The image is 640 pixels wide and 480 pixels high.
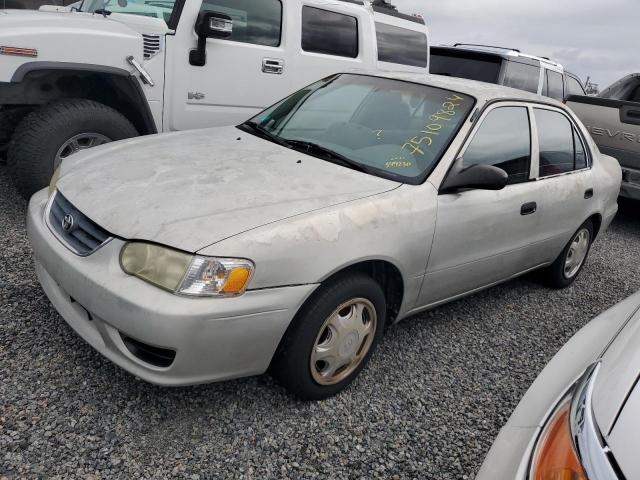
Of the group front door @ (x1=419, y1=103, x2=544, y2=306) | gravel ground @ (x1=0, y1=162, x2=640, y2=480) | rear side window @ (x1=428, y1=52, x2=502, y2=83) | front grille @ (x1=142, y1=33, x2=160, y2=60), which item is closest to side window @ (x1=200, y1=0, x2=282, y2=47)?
front grille @ (x1=142, y1=33, x2=160, y2=60)

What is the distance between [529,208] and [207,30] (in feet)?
8.97

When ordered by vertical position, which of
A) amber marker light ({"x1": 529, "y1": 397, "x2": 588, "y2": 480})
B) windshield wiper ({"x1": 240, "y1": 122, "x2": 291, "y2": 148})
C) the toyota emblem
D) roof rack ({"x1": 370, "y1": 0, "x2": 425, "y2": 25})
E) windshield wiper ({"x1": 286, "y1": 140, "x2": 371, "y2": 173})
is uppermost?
roof rack ({"x1": 370, "y1": 0, "x2": 425, "y2": 25})

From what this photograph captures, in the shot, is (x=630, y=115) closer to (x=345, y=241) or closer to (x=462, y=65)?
(x=462, y=65)

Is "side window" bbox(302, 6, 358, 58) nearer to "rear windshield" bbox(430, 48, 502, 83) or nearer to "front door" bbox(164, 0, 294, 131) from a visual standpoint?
"front door" bbox(164, 0, 294, 131)

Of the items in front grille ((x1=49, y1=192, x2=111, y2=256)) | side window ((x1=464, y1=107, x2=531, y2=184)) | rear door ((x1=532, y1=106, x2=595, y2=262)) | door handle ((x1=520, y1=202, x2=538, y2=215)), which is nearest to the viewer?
front grille ((x1=49, y1=192, x2=111, y2=256))

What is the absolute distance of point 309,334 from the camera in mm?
2307

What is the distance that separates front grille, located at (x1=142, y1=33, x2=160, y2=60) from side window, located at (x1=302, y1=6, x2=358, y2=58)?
1.13 metres

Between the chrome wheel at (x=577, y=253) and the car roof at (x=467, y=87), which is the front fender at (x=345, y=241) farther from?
the chrome wheel at (x=577, y=253)

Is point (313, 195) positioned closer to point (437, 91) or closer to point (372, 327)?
point (372, 327)

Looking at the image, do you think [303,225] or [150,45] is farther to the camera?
[150,45]

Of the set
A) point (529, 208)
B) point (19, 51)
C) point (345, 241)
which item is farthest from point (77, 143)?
point (529, 208)

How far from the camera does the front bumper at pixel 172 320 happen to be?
6.57 feet

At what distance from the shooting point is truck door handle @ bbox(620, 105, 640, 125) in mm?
6086

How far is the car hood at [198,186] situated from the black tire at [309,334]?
1.22 ft
